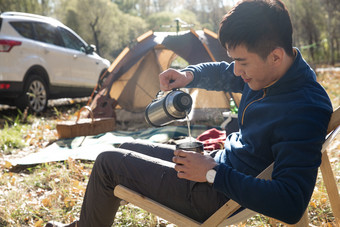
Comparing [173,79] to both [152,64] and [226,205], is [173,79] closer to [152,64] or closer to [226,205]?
[226,205]

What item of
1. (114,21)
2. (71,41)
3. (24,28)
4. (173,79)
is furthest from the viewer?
(114,21)

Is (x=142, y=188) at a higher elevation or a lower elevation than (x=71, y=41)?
lower

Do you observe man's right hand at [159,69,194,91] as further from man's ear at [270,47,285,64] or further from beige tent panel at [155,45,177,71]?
beige tent panel at [155,45,177,71]

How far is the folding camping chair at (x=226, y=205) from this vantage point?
1434 mm

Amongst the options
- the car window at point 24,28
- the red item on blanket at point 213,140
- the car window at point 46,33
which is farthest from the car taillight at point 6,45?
the red item on blanket at point 213,140

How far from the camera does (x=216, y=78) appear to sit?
2.29 m

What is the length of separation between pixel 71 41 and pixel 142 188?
6198 mm

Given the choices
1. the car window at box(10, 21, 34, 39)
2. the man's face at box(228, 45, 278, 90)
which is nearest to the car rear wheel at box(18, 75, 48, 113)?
the car window at box(10, 21, 34, 39)

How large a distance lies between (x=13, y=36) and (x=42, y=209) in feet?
13.4

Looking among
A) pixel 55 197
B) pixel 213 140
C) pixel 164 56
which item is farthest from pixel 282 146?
pixel 164 56

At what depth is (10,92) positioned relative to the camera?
229 inches

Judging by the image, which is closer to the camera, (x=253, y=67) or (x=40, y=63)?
(x=253, y=67)

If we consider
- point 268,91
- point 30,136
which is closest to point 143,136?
point 30,136

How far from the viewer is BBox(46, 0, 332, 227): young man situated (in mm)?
1267
